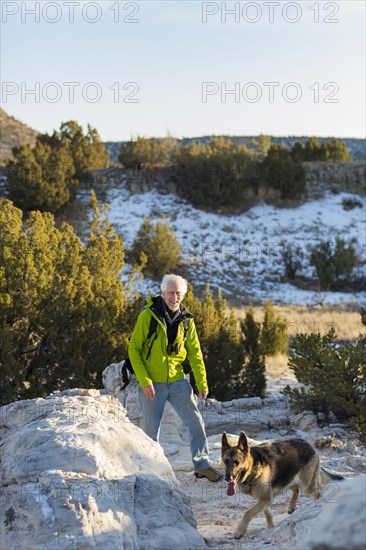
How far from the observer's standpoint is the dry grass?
16.4 m

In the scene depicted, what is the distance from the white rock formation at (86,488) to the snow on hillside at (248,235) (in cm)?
1873

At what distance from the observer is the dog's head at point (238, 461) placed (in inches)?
182

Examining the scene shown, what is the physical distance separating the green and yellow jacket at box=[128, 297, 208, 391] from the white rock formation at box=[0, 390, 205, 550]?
704mm

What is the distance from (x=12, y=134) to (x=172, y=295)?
129ft

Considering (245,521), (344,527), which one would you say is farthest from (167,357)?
(344,527)

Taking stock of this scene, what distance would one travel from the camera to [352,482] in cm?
283

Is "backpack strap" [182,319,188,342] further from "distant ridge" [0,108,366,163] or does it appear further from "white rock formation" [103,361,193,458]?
"distant ridge" [0,108,366,163]

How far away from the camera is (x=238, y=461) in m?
4.63

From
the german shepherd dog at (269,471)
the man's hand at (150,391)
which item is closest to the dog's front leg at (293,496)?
the german shepherd dog at (269,471)

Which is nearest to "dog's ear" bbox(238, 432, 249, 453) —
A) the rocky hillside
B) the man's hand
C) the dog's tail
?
the dog's tail

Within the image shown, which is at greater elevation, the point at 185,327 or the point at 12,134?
the point at 12,134

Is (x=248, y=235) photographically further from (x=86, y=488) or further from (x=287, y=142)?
(x=287, y=142)

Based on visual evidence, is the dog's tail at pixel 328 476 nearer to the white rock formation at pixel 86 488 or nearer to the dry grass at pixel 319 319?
the white rock formation at pixel 86 488

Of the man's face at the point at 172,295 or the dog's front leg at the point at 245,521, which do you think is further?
the man's face at the point at 172,295
